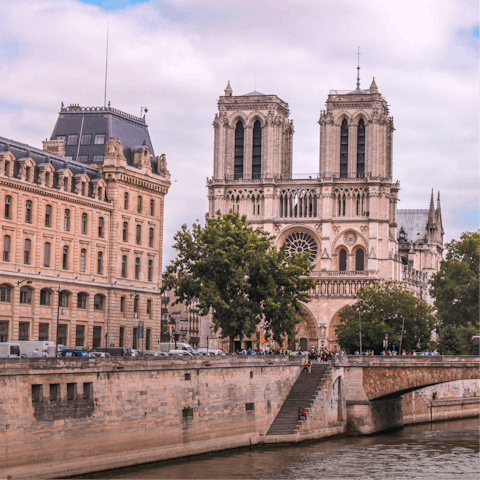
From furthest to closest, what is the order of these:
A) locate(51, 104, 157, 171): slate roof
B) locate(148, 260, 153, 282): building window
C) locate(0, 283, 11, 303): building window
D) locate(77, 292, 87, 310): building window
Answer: locate(148, 260, 153, 282): building window → locate(51, 104, 157, 171): slate roof → locate(77, 292, 87, 310): building window → locate(0, 283, 11, 303): building window

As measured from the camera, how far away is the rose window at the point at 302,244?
14738 cm

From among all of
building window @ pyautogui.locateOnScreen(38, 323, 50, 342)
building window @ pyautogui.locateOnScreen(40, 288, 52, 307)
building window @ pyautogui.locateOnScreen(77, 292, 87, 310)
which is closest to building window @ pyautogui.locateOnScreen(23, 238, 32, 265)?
building window @ pyautogui.locateOnScreen(40, 288, 52, 307)

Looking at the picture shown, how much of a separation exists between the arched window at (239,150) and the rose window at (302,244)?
1162cm

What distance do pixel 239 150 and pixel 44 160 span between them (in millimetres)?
73272

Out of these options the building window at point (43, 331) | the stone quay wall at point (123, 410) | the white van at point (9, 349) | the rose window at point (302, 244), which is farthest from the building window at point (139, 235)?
the rose window at point (302, 244)

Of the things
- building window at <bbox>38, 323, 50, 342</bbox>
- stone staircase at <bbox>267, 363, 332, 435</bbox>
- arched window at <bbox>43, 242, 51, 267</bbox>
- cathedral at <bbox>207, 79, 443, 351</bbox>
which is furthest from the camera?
cathedral at <bbox>207, 79, 443, 351</bbox>

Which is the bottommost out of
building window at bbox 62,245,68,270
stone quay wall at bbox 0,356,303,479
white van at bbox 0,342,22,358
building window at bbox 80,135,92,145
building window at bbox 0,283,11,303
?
stone quay wall at bbox 0,356,303,479

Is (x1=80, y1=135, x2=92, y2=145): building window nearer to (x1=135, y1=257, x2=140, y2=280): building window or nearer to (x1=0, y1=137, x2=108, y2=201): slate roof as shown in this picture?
(x1=0, y1=137, x2=108, y2=201): slate roof

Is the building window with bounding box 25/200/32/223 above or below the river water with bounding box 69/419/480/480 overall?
above

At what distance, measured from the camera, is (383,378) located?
74375 millimetres

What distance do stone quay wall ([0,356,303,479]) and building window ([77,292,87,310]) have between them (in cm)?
1963

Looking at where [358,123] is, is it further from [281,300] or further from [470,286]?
[281,300]

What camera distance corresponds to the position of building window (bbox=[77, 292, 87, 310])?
266ft

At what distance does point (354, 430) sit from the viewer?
7156 cm
